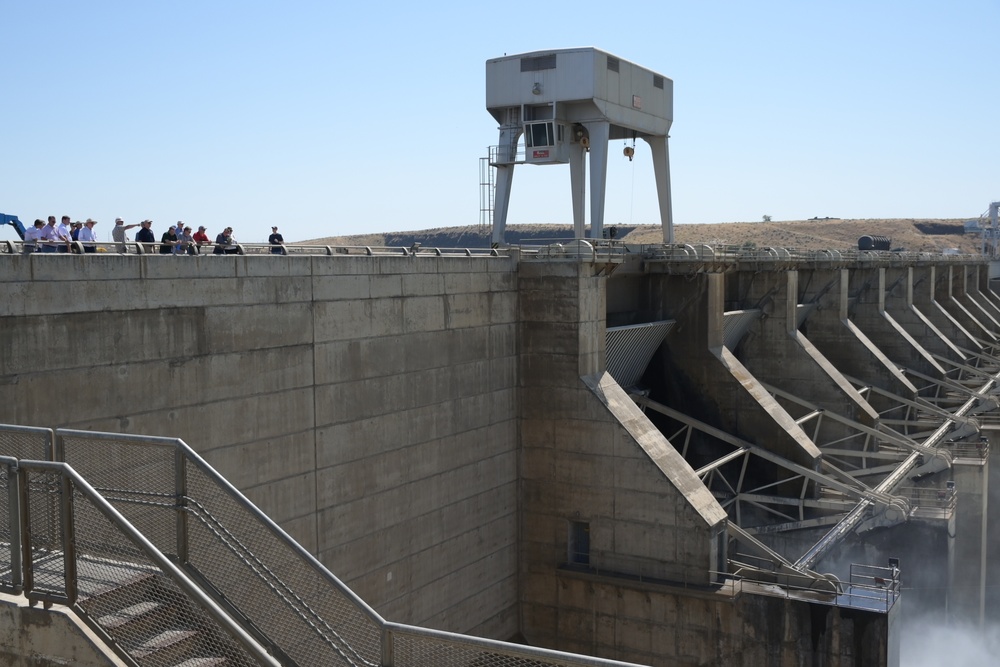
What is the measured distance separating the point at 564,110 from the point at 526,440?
37.4 feet

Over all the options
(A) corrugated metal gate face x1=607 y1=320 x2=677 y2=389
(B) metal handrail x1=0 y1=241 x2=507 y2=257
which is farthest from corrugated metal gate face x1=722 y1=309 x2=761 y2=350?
(B) metal handrail x1=0 y1=241 x2=507 y2=257

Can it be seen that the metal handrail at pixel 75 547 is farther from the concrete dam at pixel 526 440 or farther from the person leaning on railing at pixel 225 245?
the person leaning on railing at pixel 225 245

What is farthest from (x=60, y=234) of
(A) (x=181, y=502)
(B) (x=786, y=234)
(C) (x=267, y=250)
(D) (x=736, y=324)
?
(B) (x=786, y=234)

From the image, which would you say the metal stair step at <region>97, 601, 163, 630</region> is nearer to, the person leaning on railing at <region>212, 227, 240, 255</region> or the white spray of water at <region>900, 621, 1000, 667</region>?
the person leaning on railing at <region>212, 227, 240, 255</region>

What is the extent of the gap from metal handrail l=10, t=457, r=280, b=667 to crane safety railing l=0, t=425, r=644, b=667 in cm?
57

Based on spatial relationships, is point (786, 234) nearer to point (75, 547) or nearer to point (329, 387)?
point (329, 387)

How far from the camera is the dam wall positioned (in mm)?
12148

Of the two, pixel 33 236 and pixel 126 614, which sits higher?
pixel 33 236

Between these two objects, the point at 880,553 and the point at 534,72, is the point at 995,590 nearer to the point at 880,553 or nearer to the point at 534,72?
the point at 880,553

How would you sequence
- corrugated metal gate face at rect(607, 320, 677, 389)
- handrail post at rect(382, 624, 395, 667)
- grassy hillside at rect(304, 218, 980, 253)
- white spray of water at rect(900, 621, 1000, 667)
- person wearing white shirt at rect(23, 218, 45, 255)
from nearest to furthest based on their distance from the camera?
1. handrail post at rect(382, 624, 395, 667)
2. person wearing white shirt at rect(23, 218, 45, 255)
3. corrugated metal gate face at rect(607, 320, 677, 389)
4. white spray of water at rect(900, 621, 1000, 667)
5. grassy hillside at rect(304, 218, 980, 253)

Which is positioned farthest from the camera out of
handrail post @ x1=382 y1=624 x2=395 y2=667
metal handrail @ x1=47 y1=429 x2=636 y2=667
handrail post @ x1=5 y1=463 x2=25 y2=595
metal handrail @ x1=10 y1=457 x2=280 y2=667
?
handrail post @ x1=382 y1=624 x2=395 y2=667

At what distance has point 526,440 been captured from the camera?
67.6ft

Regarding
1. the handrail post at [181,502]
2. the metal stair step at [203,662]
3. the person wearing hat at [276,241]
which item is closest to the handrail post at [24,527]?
the handrail post at [181,502]

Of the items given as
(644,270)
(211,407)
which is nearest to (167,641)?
(211,407)
